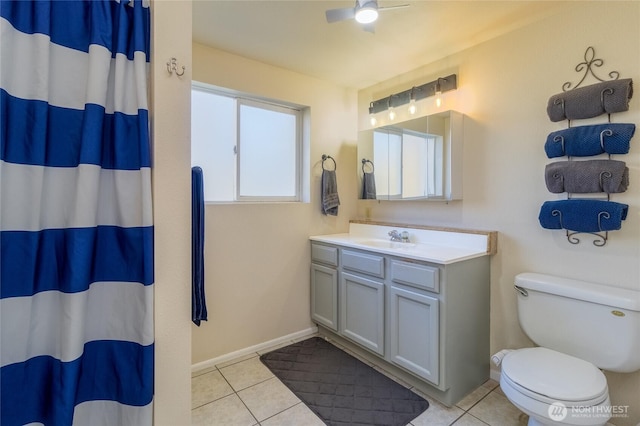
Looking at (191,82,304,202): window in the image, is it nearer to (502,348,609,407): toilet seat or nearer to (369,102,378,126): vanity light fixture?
(369,102,378,126): vanity light fixture

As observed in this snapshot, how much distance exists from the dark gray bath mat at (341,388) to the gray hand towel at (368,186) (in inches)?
54.8

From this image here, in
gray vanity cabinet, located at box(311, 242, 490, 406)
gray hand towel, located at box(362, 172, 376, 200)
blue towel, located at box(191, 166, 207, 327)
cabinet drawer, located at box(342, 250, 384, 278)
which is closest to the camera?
blue towel, located at box(191, 166, 207, 327)

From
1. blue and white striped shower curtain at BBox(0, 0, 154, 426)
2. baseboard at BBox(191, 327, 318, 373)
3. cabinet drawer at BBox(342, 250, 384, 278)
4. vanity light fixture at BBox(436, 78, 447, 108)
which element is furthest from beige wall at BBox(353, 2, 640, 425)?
blue and white striped shower curtain at BBox(0, 0, 154, 426)

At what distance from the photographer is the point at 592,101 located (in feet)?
5.45

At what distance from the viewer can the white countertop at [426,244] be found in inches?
77.9

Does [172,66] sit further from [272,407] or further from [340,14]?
[272,407]

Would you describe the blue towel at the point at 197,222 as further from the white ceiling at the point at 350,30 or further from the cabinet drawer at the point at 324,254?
the cabinet drawer at the point at 324,254

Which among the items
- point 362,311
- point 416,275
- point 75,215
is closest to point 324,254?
point 362,311

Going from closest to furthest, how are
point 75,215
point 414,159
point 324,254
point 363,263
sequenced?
point 75,215 < point 363,263 < point 414,159 < point 324,254

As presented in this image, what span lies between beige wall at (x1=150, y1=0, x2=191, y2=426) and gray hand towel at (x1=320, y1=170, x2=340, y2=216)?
5.80 feet

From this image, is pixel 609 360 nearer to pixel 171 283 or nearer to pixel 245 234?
pixel 171 283

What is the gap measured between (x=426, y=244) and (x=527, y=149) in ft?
3.12

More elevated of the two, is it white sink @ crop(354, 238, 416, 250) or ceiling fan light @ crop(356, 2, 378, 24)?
ceiling fan light @ crop(356, 2, 378, 24)

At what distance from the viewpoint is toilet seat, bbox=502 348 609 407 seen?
1.31 meters
